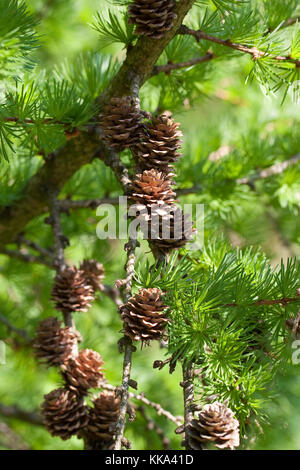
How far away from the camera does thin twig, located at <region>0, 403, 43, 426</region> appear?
41.2 inches

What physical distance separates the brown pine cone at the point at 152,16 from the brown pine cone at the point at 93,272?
32 centimetres

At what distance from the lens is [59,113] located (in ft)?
2.01

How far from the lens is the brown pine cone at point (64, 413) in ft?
2.05

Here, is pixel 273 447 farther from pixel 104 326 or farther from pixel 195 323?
pixel 104 326

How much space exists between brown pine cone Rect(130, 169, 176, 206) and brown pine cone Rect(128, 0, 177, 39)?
157mm

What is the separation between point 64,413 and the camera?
624mm

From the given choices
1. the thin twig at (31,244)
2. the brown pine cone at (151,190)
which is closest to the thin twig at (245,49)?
the brown pine cone at (151,190)

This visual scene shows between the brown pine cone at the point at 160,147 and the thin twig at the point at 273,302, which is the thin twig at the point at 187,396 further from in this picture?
the brown pine cone at the point at 160,147

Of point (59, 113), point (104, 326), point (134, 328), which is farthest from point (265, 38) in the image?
point (104, 326)

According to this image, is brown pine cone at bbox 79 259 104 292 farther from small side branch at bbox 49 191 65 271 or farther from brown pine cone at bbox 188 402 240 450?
brown pine cone at bbox 188 402 240 450

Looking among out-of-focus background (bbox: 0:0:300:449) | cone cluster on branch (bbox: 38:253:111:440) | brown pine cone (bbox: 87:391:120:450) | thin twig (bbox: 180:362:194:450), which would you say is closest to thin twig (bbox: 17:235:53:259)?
out-of-focus background (bbox: 0:0:300:449)

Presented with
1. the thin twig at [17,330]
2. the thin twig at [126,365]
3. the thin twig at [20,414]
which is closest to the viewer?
the thin twig at [126,365]
